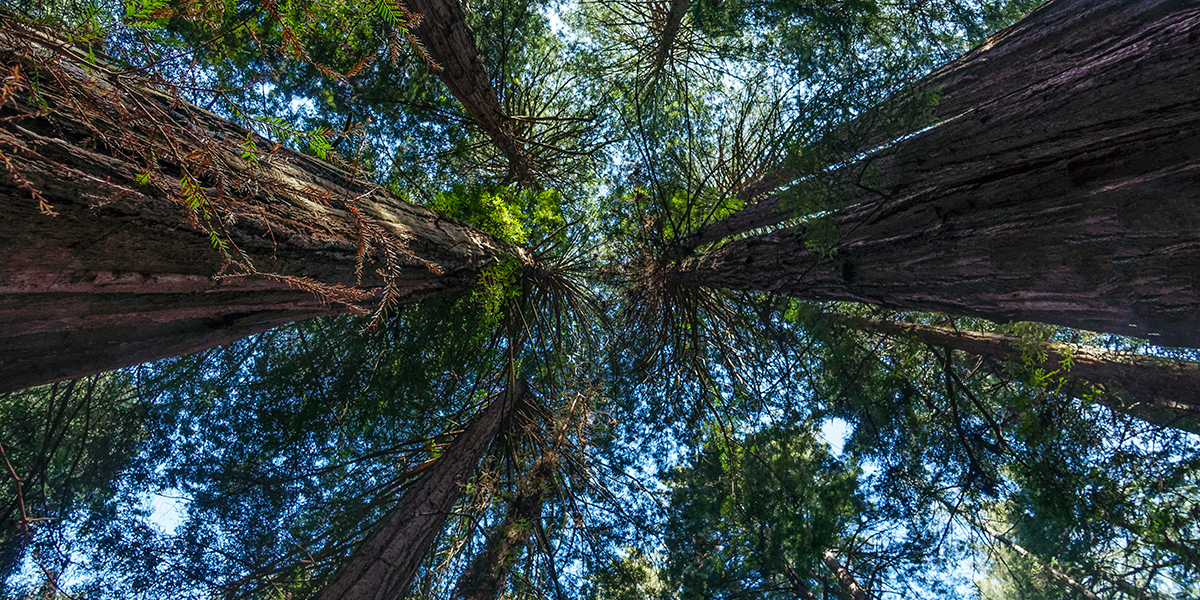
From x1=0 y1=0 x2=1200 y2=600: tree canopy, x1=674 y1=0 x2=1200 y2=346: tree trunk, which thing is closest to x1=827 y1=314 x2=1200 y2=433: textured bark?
x1=0 y1=0 x2=1200 y2=600: tree canopy

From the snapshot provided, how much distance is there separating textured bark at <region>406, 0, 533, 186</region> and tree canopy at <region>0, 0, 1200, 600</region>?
3cm

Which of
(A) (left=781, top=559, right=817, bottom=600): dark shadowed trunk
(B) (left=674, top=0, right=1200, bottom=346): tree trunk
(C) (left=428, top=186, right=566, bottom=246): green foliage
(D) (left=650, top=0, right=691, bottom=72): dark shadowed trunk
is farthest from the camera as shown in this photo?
(A) (left=781, top=559, right=817, bottom=600): dark shadowed trunk

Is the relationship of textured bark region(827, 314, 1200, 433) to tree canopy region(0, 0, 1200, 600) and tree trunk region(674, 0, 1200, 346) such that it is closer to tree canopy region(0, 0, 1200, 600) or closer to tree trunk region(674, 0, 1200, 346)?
tree canopy region(0, 0, 1200, 600)

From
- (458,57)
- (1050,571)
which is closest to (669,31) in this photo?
(458,57)

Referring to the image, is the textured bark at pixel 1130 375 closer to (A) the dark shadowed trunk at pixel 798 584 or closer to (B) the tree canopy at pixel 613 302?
(B) the tree canopy at pixel 613 302

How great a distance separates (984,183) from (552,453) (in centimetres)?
349

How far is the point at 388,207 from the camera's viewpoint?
9.05 ft

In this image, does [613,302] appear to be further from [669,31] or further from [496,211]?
Answer: [669,31]

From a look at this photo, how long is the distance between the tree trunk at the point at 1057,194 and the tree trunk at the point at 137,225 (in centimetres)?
265

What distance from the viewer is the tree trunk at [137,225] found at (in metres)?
1.11

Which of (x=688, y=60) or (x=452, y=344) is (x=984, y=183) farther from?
(x=452, y=344)

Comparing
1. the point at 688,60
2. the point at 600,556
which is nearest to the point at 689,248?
the point at 688,60

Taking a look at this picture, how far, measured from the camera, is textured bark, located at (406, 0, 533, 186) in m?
3.04

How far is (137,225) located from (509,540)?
11.8ft
